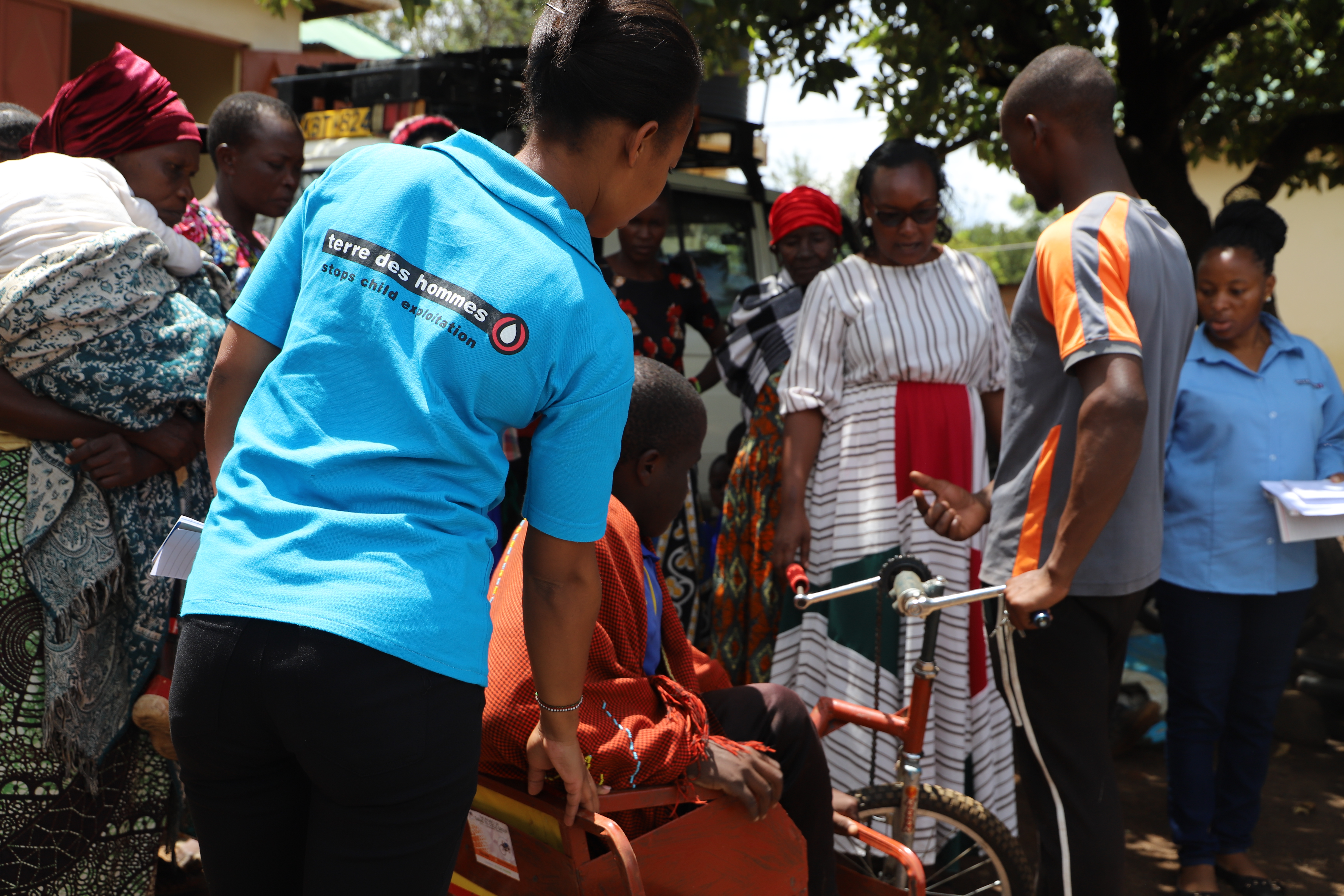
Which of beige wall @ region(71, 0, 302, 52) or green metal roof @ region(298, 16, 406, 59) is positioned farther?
green metal roof @ region(298, 16, 406, 59)

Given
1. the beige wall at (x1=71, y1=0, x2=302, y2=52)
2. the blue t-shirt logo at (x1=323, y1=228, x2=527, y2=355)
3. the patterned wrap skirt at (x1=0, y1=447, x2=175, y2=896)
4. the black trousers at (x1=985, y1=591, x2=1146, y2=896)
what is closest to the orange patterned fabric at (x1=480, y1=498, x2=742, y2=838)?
the blue t-shirt logo at (x1=323, y1=228, x2=527, y2=355)

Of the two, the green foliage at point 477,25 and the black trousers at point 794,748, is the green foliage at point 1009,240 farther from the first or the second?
the black trousers at point 794,748

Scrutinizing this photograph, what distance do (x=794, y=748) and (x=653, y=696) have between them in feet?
Result: 1.43

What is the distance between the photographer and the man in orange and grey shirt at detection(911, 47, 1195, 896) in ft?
7.29

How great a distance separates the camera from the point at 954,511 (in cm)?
273

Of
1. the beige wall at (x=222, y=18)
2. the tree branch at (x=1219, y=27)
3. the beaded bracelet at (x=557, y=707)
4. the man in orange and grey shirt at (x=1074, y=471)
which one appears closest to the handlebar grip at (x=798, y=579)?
the man in orange and grey shirt at (x=1074, y=471)

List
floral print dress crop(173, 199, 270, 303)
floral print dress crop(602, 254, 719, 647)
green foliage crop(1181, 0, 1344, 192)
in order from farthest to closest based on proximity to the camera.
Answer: green foliage crop(1181, 0, 1344, 192), floral print dress crop(602, 254, 719, 647), floral print dress crop(173, 199, 270, 303)

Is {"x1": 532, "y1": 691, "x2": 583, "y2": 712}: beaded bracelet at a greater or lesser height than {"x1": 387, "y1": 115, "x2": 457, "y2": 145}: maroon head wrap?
lesser

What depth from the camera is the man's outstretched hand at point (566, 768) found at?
165 centimetres

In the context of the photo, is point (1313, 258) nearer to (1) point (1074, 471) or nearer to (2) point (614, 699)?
(1) point (1074, 471)

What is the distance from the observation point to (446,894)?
149 centimetres

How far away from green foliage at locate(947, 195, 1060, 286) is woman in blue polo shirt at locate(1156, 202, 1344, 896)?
52.6 ft

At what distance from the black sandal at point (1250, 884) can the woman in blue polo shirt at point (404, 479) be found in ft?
9.30

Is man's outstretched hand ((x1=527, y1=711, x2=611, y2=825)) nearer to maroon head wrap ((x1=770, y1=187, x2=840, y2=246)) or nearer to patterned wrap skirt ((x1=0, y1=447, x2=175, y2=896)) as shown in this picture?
patterned wrap skirt ((x1=0, y1=447, x2=175, y2=896))
